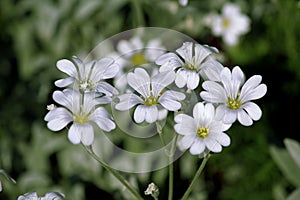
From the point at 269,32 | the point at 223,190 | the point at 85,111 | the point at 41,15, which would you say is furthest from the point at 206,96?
the point at 41,15

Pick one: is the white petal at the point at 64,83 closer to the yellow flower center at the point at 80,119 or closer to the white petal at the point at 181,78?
the yellow flower center at the point at 80,119

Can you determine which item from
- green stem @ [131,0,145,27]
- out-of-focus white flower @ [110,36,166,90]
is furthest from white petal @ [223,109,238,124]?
green stem @ [131,0,145,27]

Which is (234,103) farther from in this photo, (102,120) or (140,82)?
(102,120)

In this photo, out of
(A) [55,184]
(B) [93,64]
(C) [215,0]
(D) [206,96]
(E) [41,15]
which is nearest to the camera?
(D) [206,96]

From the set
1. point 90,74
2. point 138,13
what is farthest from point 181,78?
point 138,13

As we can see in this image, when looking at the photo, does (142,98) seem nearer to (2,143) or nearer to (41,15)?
(2,143)

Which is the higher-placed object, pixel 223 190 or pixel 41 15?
pixel 41 15
